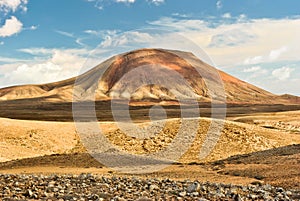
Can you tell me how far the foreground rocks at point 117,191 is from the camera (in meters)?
15.5

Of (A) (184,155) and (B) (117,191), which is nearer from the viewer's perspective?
(B) (117,191)

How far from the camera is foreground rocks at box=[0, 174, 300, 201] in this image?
50.9ft

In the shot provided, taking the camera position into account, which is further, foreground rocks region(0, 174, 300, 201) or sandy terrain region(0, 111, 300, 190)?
sandy terrain region(0, 111, 300, 190)

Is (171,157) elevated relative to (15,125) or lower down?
lower down

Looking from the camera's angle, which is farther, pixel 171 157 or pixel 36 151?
pixel 36 151

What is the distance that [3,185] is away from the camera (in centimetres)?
1769

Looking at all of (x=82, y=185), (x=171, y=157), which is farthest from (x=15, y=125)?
(x=82, y=185)

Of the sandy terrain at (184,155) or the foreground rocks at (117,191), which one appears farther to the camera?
the sandy terrain at (184,155)

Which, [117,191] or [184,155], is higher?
[117,191]

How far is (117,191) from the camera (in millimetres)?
17703

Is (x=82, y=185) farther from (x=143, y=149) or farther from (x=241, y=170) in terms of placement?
(x=143, y=149)

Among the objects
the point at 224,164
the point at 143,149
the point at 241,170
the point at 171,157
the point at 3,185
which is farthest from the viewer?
the point at 143,149

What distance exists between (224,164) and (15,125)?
32.7 metres

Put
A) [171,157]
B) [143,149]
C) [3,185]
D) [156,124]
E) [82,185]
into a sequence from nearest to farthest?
[3,185]
[82,185]
[171,157]
[143,149]
[156,124]
